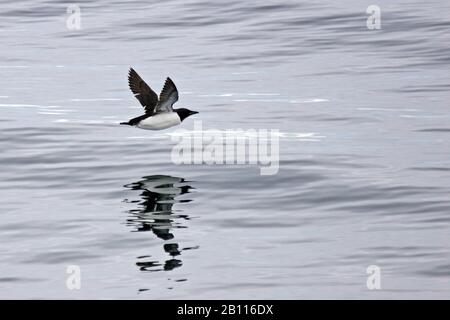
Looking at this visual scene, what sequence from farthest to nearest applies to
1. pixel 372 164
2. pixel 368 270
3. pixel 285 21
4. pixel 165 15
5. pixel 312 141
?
pixel 165 15 → pixel 285 21 → pixel 312 141 → pixel 372 164 → pixel 368 270

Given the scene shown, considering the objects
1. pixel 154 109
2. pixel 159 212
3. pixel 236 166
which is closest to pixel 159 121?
pixel 154 109

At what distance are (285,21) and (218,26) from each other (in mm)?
1916

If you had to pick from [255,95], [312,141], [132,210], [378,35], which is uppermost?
[378,35]

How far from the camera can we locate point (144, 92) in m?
17.0

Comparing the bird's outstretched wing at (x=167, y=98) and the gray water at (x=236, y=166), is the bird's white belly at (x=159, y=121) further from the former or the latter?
the gray water at (x=236, y=166)

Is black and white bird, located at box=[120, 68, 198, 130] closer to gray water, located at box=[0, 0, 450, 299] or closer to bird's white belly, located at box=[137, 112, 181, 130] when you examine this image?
bird's white belly, located at box=[137, 112, 181, 130]

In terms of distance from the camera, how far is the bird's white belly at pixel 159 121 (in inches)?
656

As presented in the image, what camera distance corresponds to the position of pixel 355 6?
105ft

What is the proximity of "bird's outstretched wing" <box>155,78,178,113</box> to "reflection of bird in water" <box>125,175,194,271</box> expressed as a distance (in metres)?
1.07

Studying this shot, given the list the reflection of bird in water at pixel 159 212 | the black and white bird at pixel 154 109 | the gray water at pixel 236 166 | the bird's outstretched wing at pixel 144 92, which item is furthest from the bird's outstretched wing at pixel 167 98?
the reflection of bird in water at pixel 159 212

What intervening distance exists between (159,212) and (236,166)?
2737mm

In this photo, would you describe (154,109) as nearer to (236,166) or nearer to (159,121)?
(159,121)
